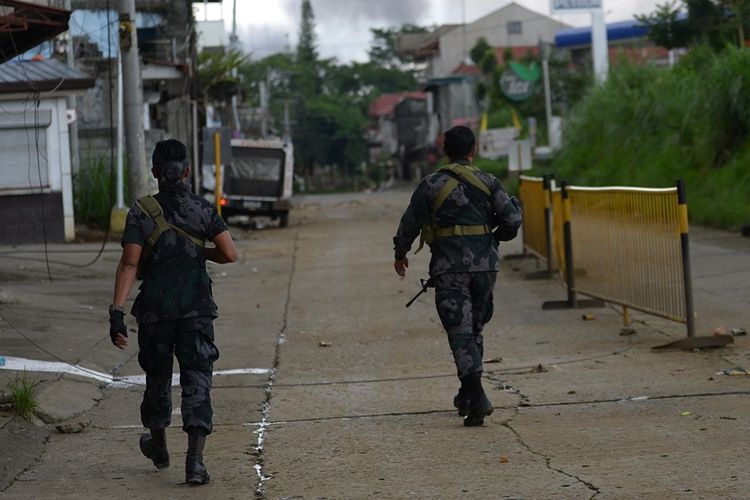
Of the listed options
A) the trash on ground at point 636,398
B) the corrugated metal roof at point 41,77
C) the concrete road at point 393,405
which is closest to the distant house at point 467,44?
the corrugated metal roof at point 41,77

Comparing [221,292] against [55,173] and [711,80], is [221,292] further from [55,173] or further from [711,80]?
[711,80]

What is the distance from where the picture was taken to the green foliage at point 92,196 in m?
27.9

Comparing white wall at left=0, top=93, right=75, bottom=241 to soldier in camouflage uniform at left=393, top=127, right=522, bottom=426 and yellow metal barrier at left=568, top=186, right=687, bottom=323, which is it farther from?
soldier in camouflage uniform at left=393, top=127, right=522, bottom=426

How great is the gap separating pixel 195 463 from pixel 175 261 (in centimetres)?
106

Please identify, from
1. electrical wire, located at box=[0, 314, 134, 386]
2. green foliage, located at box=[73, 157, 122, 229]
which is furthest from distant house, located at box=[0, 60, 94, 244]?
electrical wire, located at box=[0, 314, 134, 386]

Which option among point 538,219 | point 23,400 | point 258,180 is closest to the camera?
point 23,400

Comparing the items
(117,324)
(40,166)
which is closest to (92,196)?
(40,166)

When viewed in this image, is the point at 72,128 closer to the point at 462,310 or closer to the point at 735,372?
the point at 735,372

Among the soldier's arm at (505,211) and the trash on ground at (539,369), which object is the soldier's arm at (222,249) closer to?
the soldier's arm at (505,211)

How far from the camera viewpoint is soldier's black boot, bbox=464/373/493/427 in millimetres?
8258

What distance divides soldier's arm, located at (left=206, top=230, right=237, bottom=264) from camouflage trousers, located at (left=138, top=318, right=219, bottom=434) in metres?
0.34

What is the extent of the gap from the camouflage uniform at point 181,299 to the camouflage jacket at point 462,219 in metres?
1.76

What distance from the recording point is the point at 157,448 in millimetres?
7297

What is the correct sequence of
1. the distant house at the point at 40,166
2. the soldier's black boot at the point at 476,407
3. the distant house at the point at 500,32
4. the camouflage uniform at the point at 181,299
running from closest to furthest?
the camouflage uniform at the point at 181,299, the soldier's black boot at the point at 476,407, the distant house at the point at 40,166, the distant house at the point at 500,32
